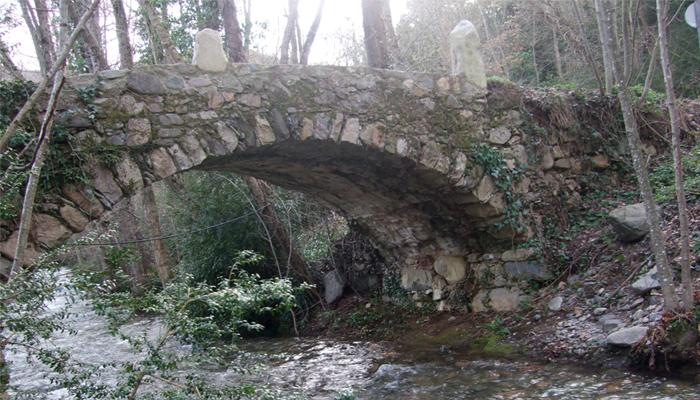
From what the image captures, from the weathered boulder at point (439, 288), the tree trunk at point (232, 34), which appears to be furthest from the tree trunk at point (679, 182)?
the tree trunk at point (232, 34)

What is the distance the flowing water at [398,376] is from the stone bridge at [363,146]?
1.12 meters

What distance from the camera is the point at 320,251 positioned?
28.7ft

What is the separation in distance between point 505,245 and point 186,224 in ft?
14.3

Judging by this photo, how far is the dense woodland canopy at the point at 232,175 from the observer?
3184 mm

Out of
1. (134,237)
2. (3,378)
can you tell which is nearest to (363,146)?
(3,378)

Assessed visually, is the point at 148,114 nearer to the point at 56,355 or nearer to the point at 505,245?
the point at 56,355

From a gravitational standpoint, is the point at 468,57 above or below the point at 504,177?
above

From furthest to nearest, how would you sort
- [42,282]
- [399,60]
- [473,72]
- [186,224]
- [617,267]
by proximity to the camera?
[399,60] → [186,224] → [473,72] → [617,267] → [42,282]

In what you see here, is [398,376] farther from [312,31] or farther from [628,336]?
[312,31]

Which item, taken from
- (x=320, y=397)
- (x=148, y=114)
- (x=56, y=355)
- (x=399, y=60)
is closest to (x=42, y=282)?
(x=56, y=355)

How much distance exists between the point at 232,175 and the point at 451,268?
10.4ft

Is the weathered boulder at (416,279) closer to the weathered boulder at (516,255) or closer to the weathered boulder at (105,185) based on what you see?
the weathered boulder at (516,255)

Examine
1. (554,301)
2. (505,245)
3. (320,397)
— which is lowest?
(320,397)

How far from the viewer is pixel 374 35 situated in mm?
8656
